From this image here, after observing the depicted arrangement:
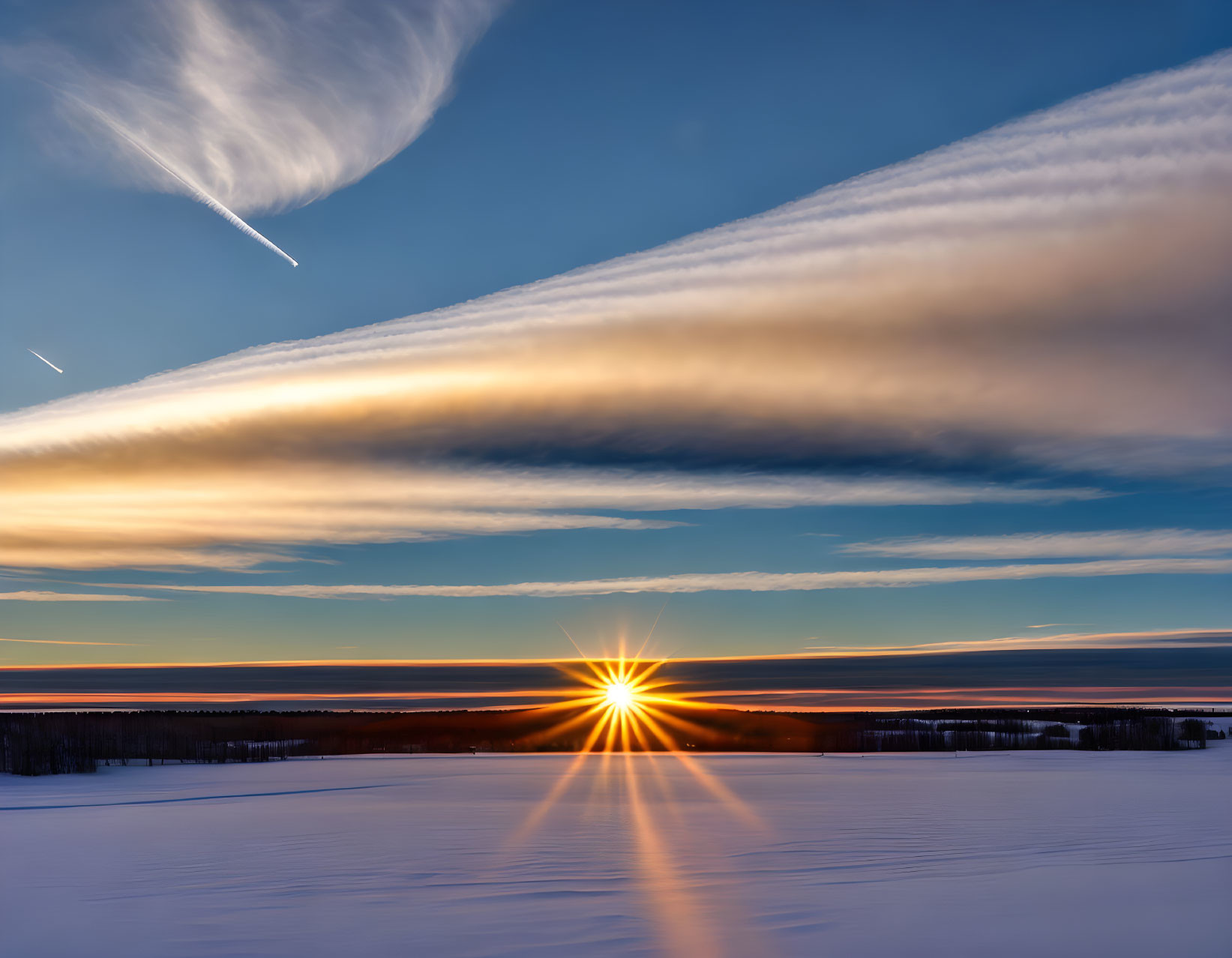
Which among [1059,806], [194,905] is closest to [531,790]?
[1059,806]

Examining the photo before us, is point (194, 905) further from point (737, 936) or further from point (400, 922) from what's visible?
point (737, 936)

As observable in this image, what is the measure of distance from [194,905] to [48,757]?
10260 centimetres

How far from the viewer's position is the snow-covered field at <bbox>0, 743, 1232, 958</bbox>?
837 inches

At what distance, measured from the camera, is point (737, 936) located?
21375 mm

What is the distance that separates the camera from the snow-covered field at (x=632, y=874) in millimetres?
21250

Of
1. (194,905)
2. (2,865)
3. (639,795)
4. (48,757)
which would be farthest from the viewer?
(48,757)

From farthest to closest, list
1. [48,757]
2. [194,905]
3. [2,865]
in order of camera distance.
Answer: [48,757]
[2,865]
[194,905]

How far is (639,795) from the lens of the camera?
62750mm

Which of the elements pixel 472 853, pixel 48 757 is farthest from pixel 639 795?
pixel 48 757

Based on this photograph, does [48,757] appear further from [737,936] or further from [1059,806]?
[737,936]

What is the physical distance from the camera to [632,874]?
29500 millimetres

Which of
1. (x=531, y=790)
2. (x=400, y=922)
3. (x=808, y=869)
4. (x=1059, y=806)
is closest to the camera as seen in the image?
(x=400, y=922)

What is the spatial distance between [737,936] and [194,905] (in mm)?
13760

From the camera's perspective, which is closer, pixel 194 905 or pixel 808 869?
pixel 194 905
